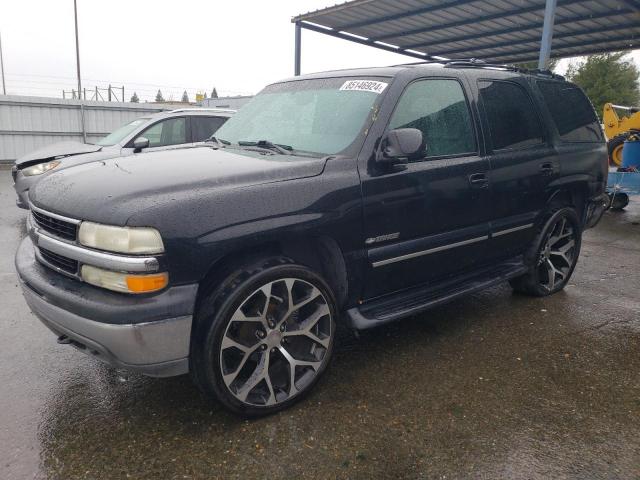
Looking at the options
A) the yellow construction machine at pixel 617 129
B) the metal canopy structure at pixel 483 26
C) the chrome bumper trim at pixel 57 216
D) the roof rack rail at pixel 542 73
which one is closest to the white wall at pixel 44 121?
the metal canopy structure at pixel 483 26

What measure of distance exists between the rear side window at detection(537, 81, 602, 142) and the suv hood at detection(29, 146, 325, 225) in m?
2.59

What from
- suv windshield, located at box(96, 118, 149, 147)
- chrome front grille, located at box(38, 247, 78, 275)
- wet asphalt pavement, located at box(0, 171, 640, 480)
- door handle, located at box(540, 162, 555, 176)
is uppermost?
suv windshield, located at box(96, 118, 149, 147)

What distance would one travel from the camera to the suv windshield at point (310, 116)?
3074mm

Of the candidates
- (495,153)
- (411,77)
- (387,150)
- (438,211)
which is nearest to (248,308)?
(387,150)

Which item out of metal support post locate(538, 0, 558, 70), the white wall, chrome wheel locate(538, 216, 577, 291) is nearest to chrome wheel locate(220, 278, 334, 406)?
chrome wheel locate(538, 216, 577, 291)

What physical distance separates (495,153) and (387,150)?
3.85 ft

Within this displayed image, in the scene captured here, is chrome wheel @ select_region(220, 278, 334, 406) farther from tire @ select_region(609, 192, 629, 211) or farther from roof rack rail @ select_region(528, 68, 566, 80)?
tire @ select_region(609, 192, 629, 211)

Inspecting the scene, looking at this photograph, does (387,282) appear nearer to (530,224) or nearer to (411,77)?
(411,77)

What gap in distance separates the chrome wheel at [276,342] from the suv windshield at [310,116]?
3.00 feet

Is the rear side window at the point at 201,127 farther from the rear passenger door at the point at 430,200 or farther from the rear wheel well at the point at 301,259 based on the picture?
the rear wheel well at the point at 301,259

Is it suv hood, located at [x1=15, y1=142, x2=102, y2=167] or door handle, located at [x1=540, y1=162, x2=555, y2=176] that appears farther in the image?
suv hood, located at [x1=15, y1=142, x2=102, y2=167]

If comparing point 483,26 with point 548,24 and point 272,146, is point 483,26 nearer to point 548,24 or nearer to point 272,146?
point 548,24

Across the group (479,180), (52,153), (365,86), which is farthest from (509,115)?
(52,153)

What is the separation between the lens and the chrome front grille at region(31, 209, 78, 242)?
2441 millimetres
